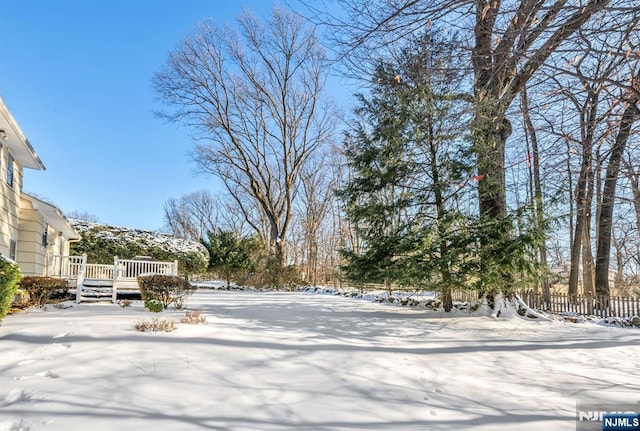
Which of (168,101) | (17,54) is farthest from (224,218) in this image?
(17,54)

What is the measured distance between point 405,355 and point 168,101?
19944 millimetres

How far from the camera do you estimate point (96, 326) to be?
17.4ft

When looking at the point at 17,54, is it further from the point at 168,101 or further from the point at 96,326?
the point at 168,101

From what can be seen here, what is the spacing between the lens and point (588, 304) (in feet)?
30.2

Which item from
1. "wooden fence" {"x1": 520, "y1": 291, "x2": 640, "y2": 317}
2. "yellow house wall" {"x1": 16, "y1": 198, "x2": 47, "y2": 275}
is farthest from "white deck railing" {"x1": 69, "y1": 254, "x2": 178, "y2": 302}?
"wooden fence" {"x1": 520, "y1": 291, "x2": 640, "y2": 317}

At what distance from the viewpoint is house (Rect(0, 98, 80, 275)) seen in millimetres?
8000

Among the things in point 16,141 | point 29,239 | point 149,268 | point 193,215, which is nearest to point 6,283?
point 16,141

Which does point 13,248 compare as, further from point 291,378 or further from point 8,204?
point 291,378

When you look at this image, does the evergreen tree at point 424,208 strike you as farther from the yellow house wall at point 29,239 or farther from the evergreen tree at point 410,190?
the yellow house wall at point 29,239

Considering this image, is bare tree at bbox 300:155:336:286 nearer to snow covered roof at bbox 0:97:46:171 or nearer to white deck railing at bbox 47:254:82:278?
white deck railing at bbox 47:254:82:278

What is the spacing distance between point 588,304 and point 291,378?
29.6 feet

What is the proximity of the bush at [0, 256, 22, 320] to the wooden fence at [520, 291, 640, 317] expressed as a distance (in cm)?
1145

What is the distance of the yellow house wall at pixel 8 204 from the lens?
800cm

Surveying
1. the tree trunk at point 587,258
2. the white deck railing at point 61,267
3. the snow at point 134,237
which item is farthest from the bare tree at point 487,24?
the snow at point 134,237
